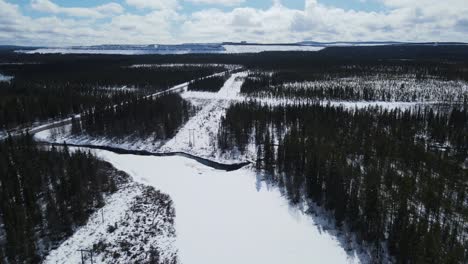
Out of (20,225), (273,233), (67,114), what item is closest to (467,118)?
(273,233)

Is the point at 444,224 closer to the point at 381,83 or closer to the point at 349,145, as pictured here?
the point at 349,145

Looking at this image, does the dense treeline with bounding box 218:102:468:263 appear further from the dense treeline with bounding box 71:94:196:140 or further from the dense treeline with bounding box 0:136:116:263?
the dense treeline with bounding box 0:136:116:263

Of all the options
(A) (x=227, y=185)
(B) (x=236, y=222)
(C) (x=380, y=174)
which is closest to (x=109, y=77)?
(A) (x=227, y=185)

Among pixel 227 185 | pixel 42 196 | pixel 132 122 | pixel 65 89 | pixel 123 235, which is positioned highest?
pixel 65 89

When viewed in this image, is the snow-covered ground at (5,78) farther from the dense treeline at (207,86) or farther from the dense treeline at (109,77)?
the dense treeline at (207,86)

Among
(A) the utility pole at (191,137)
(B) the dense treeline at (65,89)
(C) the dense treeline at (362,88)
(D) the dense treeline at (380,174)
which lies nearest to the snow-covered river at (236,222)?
(D) the dense treeline at (380,174)

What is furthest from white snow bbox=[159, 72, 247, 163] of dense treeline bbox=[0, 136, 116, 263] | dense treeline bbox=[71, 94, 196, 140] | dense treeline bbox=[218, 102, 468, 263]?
dense treeline bbox=[0, 136, 116, 263]

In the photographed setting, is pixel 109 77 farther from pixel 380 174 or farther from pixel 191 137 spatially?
pixel 380 174
